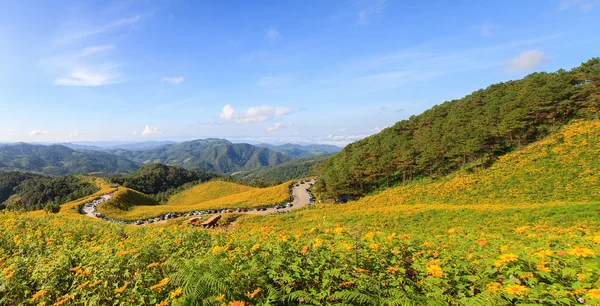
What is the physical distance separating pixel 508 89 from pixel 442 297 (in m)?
69.4

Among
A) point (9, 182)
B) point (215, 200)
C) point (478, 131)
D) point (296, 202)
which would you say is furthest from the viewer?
point (9, 182)

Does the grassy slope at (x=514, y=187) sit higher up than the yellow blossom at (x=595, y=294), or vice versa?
the yellow blossom at (x=595, y=294)

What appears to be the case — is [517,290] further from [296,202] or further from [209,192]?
[209,192]

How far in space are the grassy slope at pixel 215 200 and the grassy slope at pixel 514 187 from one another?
79.4 ft

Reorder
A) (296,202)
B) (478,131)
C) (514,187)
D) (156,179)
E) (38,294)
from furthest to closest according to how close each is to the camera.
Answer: (156,179) → (296,202) → (478,131) → (514,187) → (38,294)

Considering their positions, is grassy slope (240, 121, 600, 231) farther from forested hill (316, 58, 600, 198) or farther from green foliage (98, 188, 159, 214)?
green foliage (98, 188, 159, 214)

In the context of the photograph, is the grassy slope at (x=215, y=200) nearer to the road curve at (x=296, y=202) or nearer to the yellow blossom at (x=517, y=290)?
the road curve at (x=296, y=202)

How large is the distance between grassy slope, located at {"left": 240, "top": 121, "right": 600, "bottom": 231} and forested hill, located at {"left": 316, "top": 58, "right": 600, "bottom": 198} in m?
3.98

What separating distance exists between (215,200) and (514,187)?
214ft

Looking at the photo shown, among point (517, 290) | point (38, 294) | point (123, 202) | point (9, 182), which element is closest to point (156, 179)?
point (123, 202)

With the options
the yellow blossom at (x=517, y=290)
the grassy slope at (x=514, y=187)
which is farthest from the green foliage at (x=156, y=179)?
the yellow blossom at (x=517, y=290)

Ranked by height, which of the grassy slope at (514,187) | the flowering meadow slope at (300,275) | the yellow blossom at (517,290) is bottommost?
the grassy slope at (514,187)

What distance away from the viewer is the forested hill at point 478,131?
39.7 m

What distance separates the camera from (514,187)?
30.5 metres
